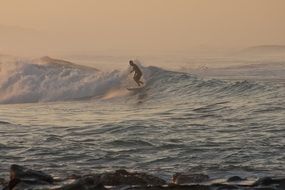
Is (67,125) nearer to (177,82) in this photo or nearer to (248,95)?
(248,95)

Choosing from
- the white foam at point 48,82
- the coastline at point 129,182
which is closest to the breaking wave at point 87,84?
the white foam at point 48,82

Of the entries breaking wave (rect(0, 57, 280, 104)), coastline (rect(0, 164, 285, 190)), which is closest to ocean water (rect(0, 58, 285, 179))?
breaking wave (rect(0, 57, 280, 104))

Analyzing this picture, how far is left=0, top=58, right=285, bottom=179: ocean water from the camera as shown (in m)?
10.3

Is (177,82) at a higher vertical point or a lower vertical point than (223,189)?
higher

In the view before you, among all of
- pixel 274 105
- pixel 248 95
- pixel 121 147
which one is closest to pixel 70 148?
pixel 121 147

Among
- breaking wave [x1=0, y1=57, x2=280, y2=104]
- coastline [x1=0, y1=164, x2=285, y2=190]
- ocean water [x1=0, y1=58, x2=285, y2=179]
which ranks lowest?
coastline [x1=0, y1=164, x2=285, y2=190]

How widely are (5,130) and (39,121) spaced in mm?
1784

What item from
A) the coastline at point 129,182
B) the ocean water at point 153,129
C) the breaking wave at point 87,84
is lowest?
the coastline at point 129,182

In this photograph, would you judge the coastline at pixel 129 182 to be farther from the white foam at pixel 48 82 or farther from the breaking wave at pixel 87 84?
the white foam at pixel 48 82

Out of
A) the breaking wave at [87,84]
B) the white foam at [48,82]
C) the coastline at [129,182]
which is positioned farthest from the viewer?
the white foam at [48,82]

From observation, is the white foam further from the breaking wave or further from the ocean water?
the ocean water

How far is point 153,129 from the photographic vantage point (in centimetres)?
1387

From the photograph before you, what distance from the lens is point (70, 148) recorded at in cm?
1181

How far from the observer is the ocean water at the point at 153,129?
10.3 meters
